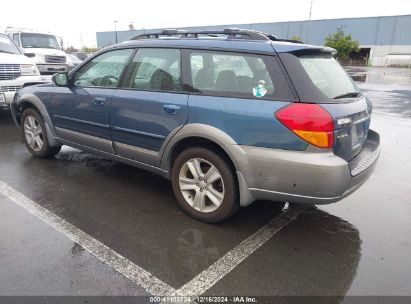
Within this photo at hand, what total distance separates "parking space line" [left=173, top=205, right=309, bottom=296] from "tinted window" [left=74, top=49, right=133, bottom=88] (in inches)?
90.6

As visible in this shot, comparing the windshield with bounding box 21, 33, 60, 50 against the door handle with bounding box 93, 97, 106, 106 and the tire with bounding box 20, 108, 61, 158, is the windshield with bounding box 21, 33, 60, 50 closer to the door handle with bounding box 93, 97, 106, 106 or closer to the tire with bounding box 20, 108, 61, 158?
the tire with bounding box 20, 108, 61, 158

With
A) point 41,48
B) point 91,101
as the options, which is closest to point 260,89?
point 91,101

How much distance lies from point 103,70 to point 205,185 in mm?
2008

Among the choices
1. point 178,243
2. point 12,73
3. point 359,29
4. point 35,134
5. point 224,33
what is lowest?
point 178,243

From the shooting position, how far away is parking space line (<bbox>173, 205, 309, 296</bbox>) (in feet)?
8.38

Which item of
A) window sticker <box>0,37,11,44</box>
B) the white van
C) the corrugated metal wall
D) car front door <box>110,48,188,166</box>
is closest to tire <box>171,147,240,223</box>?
car front door <box>110,48,188,166</box>

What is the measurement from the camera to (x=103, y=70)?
14.2ft

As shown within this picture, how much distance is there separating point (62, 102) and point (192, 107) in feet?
7.18

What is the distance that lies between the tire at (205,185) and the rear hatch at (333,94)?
3.08 ft

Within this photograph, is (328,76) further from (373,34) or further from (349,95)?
(373,34)

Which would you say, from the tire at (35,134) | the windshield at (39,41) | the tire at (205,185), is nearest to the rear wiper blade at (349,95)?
the tire at (205,185)

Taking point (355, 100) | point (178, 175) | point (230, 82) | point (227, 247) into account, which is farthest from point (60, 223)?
point (355, 100)

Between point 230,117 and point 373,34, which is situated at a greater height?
point 373,34

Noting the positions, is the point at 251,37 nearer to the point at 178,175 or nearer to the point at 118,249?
the point at 178,175
